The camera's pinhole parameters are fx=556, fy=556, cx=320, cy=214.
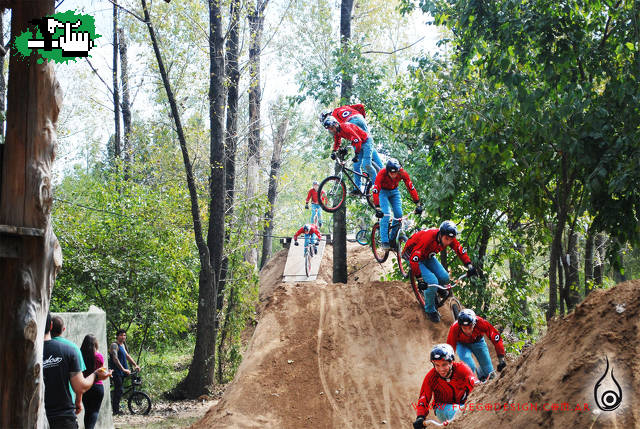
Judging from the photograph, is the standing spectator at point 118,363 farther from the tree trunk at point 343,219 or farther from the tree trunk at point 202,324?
the tree trunk at point 343,219

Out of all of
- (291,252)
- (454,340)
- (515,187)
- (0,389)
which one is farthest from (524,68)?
(291,252)

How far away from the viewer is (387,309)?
481 inches

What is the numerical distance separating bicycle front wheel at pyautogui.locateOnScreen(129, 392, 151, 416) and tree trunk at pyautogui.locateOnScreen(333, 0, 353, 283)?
721 cm

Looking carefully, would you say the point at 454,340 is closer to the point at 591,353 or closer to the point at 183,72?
the point at 591,353

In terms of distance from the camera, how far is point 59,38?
436 cm

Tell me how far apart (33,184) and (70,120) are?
3394cm

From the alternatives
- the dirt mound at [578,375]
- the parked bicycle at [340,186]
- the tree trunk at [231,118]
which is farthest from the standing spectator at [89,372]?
the tree trunk at [231,118]

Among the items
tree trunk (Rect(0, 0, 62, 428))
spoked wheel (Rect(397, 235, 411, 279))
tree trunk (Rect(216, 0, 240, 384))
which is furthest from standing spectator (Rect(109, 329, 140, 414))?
tree trunk (Rect(0, 0, 62, 428))

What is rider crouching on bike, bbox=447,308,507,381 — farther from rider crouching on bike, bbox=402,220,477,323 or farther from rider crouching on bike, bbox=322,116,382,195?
rider crouching on bike, bbox=322,116,382,195

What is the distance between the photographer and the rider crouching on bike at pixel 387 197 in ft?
36.9

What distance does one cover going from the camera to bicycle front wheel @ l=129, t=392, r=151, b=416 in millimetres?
12844

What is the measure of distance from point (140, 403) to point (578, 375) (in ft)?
36.5

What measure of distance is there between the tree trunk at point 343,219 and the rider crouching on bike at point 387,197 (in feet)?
16.7

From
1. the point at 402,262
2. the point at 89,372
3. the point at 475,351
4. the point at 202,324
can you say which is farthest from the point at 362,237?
the point at 89,372
